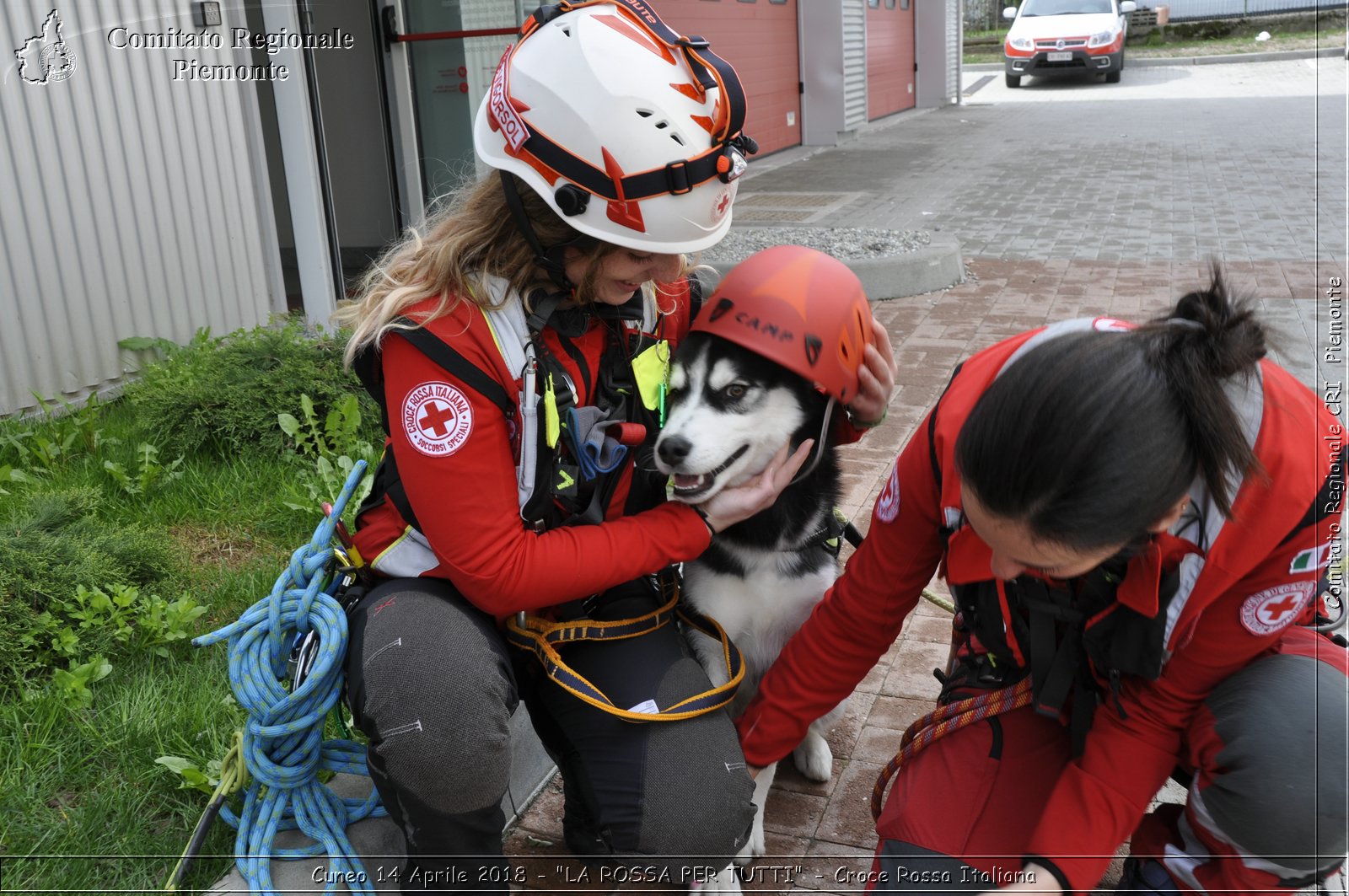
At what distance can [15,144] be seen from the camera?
424 centimetres

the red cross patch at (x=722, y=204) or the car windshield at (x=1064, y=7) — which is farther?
the car windshield at (x=1064, y=7)

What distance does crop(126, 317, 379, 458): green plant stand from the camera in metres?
4.05

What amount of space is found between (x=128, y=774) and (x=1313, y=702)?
2454 mm

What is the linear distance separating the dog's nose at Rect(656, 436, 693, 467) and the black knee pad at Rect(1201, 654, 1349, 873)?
1110 millimetres

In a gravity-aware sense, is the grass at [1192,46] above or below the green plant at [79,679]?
above

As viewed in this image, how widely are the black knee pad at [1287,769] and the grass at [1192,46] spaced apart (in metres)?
26.9

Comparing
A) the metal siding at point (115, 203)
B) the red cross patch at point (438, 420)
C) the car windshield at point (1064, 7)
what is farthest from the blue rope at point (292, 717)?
the car windshield at point (1064, 7)

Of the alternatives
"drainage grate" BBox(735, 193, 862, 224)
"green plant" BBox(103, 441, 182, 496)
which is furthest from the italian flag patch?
"drainage grate" BBox(735, 193, 862, 224)

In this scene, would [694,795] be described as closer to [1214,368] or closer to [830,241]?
[1214,368]

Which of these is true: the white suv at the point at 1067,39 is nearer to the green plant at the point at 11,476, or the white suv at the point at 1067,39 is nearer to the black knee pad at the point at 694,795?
the green plant at the point at 11,476

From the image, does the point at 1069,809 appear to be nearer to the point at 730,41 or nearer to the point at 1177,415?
the point at 1177,415

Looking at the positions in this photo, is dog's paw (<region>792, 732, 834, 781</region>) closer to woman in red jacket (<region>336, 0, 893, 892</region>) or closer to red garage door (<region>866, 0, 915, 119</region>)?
woman in red jacket (<region>336, 0, 893, 892</region>)

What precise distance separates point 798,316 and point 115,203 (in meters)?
3.76

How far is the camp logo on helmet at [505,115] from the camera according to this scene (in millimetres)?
2096
